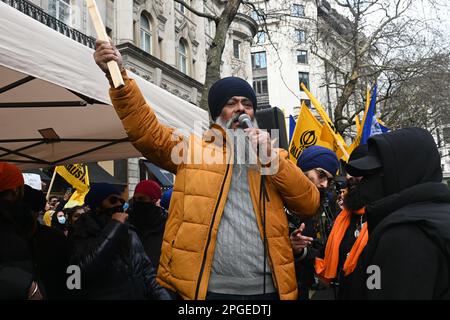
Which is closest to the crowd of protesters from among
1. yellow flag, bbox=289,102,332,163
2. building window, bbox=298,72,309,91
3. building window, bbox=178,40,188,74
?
yellow flag, bbox=289,102,332,163

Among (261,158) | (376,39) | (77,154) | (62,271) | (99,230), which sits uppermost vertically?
(376,39)

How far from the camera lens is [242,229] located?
196cm

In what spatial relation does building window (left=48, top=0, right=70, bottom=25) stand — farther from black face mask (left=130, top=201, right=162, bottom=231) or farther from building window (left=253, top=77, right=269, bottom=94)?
building window (left=253, top=77, right=269, bottom=94)

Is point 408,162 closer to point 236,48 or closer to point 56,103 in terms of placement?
point 56,103

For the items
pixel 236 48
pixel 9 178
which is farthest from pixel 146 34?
pixel 9 178

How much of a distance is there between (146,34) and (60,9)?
5.50 m

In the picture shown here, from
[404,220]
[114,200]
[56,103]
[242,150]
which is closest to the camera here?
[404,220]

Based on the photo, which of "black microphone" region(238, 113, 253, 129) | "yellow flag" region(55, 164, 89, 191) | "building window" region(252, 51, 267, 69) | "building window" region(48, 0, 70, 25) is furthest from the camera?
"building window" region(252, 51, 267, 69)

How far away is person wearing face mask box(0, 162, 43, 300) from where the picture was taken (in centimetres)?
157

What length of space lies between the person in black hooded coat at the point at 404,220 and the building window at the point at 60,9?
1628 centimetres

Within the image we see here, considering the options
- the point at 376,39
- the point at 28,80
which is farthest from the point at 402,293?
the point at 376,39

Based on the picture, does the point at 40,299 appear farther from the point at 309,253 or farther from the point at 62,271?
the point at 309,253

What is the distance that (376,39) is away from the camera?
1647 cm

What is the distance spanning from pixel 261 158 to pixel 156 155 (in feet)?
1.68
